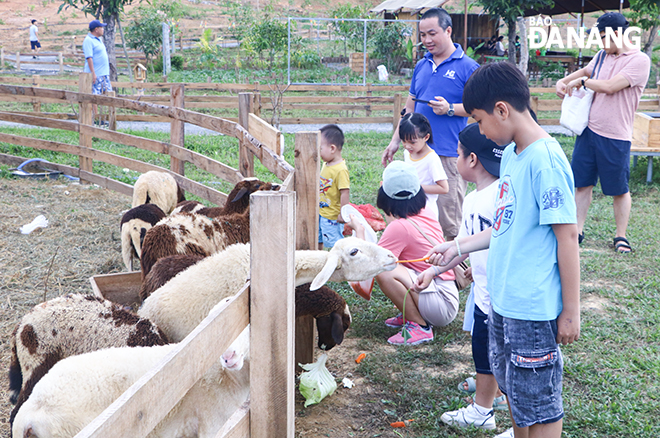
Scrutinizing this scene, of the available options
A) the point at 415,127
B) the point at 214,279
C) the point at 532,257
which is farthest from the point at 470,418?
the point at 415,127

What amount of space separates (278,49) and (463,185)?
2246cm

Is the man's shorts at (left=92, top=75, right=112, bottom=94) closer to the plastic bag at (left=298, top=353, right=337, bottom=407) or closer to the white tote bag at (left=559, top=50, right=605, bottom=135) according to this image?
the white tote bag at (left=559, top=50, right=605, bottom=135)

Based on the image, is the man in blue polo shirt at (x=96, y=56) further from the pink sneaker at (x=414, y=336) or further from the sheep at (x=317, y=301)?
the pink sneaker at (x=414, y=336)

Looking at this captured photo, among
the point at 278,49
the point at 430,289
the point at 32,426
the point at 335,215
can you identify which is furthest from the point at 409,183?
the point at 278,49

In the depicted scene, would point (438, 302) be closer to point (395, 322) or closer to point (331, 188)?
point (395, 322)

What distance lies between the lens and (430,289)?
393 centimetres

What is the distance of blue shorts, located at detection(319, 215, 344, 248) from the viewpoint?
4973 mm

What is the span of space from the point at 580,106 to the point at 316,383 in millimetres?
4198

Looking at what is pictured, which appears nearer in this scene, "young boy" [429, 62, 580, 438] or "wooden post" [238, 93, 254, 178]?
"young boy" [429, 62, 580, 438]

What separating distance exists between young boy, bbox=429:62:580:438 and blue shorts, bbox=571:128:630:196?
13.1ft

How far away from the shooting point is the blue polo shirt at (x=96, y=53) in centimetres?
1186

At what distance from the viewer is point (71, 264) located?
207 inches

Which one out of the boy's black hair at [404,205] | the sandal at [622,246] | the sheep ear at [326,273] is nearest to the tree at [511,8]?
the sandal at [622,246]

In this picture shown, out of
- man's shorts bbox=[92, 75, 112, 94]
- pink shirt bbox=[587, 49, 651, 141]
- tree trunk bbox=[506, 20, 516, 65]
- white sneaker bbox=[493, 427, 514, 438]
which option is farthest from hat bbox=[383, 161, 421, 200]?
tree trunk bbox=[506, 20, 516, 65]
